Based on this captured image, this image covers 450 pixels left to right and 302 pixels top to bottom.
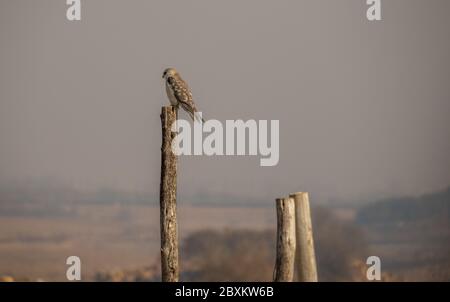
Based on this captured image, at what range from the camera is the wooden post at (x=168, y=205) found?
14.2 meters

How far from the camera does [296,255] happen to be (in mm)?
13164

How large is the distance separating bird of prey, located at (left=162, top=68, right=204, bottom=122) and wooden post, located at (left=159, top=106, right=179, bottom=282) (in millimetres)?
2088

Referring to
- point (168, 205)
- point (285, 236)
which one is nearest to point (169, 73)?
point (168, 205)

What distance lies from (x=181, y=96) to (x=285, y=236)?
4.59 meters

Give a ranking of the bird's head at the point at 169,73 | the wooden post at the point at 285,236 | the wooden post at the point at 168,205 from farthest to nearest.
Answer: the bird's head at the point at 169,73
the wooden post at the point at 168,205
the wooden post at the point at 285,236

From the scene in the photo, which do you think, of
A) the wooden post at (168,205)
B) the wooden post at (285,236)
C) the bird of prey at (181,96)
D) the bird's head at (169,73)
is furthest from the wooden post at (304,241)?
the bird's head at (169,73)

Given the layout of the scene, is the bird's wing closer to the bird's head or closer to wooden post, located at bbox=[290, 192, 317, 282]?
the bird's head

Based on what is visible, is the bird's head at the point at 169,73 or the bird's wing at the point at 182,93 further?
the bird's head at the point at 169,73

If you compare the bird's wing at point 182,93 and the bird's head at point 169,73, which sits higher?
the bird's head at point 169,73

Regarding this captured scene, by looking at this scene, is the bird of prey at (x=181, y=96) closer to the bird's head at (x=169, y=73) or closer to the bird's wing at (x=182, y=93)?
the bird's wing at (x=182, y=93)

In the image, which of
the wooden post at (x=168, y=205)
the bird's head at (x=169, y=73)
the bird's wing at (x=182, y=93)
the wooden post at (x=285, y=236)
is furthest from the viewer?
the bird's head at (x=169, y=73)

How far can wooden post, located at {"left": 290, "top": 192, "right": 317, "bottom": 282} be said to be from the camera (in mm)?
13000

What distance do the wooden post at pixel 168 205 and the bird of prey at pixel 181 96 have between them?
209 cm
